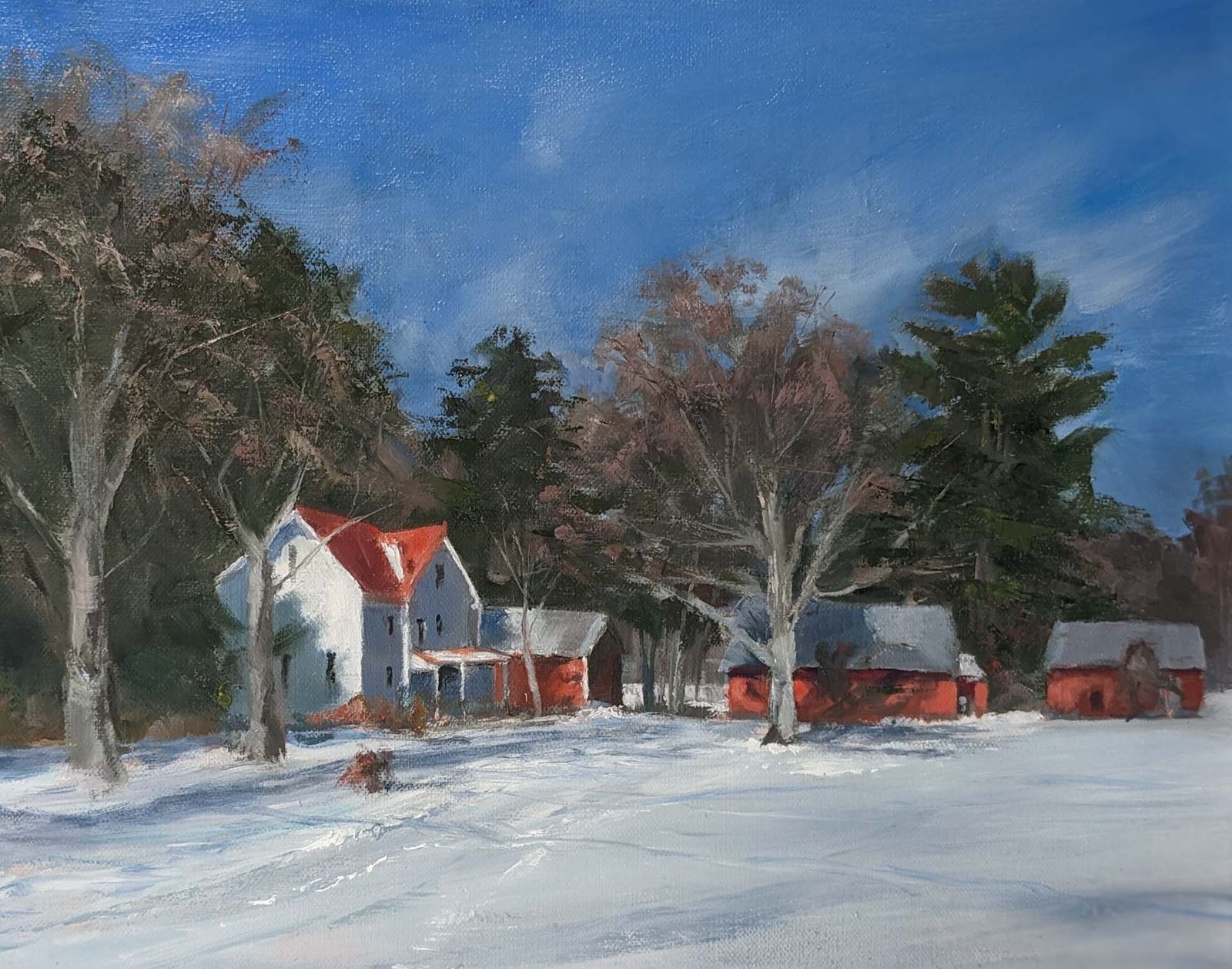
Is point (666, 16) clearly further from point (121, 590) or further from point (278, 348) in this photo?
point (121, 590)

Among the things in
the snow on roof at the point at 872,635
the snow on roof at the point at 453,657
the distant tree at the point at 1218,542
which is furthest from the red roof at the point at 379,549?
the distant tree at the point at 1218,542

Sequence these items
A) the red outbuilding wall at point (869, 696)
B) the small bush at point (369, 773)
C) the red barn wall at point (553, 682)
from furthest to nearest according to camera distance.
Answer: the red barn wall at point (553, 682) < the red outbuilding wall at point (869, 696) < the small bush at point (369, 773)

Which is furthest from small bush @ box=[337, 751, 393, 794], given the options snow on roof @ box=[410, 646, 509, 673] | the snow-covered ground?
snow on roof @ box=[410, 646, 509, 673]

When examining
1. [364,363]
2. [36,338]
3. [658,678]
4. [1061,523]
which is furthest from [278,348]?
[658,678]

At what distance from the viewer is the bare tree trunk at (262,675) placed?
30.2ft

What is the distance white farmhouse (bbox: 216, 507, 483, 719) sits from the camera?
34.8 ft

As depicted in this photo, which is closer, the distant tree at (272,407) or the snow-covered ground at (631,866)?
the snow-covered ground at (631,866)

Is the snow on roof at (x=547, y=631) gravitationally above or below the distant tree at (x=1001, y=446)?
below

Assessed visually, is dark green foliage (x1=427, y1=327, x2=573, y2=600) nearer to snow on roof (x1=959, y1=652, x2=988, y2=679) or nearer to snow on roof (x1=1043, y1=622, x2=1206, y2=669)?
snow on roof (x1=1043, y1=622, x2=1206, y2=669)

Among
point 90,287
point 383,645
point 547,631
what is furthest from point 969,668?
point 90,287

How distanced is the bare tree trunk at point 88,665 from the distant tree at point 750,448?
4.15 m

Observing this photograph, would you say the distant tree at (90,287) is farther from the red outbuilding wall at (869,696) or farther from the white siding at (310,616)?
the red outbuilding wall at (869,696)

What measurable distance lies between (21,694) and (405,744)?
2.92 metres

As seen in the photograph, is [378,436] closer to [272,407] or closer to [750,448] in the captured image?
[272,407]
